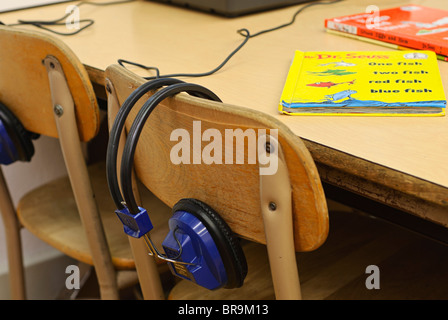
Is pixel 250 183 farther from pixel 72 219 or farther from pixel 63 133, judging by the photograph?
pixel 72 219

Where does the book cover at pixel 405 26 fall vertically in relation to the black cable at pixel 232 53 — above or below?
above

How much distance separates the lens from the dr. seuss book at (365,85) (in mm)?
714

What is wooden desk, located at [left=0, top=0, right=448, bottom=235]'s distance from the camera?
594mm

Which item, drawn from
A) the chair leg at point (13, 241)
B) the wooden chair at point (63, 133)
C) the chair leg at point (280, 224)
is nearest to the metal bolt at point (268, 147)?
the chair leg at point (280, 224)

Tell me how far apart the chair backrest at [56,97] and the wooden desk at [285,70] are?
89mm

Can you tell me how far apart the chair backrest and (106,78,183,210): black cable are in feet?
0.82

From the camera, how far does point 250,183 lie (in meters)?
0.59

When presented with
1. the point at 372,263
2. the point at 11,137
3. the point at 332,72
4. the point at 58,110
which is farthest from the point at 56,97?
the point at 372,263

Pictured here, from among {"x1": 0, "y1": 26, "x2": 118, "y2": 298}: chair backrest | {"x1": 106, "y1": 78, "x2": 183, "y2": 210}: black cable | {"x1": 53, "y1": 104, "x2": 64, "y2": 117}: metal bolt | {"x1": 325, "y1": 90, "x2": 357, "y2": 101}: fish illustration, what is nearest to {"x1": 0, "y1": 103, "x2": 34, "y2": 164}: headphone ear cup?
{"x1": 0, "y1": 26, "x2": 118, "y2": 298}: chair backrest

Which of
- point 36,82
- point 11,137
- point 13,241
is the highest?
point 36,82

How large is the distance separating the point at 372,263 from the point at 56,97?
0.56 metres

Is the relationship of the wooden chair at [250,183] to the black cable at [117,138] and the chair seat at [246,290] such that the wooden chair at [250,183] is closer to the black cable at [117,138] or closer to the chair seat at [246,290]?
the black cable at [117,138]

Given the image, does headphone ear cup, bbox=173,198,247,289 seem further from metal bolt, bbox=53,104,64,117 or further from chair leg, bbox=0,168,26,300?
chair leg, bbox=0,168,26,300
